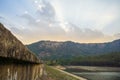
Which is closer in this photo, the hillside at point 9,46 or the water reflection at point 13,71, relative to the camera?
the hillside at point 9,46

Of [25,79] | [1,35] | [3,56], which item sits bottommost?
[25,79]

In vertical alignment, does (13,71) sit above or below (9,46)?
below

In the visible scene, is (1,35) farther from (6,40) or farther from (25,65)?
(25,65)

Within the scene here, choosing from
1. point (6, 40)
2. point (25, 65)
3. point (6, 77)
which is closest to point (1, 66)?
point (6, 77)

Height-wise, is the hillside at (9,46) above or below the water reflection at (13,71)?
above

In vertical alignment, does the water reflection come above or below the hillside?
below

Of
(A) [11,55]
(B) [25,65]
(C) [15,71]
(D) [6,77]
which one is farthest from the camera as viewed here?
(B) [25,65]

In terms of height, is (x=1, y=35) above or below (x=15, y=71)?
above

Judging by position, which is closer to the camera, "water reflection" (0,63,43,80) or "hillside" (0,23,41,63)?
"hillside" (0,23,41,63)

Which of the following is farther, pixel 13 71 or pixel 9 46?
pixel 13 71

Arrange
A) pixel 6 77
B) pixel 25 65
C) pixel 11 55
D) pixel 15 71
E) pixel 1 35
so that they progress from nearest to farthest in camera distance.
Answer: pixel 1 35, pixel 11 55, pixel 6 77, pixel 15 71, pixel 25 65

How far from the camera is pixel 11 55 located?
3625 mm

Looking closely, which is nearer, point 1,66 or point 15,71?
point 1,66

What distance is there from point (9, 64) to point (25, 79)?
3.94 feet
